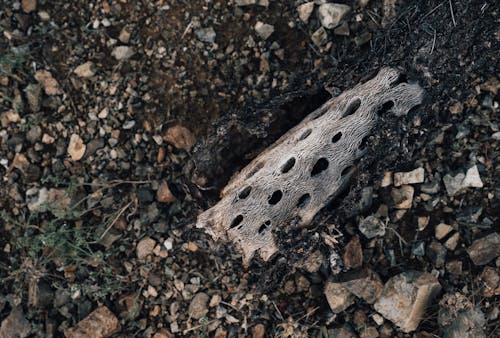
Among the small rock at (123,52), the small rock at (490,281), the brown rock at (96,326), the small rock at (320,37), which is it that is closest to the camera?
the small rock at (490,281)

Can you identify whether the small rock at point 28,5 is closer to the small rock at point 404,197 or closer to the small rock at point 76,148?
the small rock at point 76,148

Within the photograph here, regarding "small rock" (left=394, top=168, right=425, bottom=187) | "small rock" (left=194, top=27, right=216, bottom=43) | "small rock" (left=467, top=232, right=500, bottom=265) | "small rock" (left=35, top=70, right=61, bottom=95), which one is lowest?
"small rock" (left=467, top=232, right=500, bottom=265)

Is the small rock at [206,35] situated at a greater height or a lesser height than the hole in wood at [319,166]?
greater

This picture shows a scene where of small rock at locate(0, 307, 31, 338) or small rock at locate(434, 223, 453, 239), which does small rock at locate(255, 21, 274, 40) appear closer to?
small rock at locate(434, 223, 453, 239)

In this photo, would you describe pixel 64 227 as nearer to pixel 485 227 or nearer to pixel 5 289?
pixel 5 289

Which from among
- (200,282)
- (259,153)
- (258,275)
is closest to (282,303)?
(258,275)

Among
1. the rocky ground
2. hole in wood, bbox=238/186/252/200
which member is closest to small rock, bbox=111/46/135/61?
the rocky ground

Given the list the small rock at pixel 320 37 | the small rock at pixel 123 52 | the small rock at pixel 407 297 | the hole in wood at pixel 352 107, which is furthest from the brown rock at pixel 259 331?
the small rock at pixel 123 52
